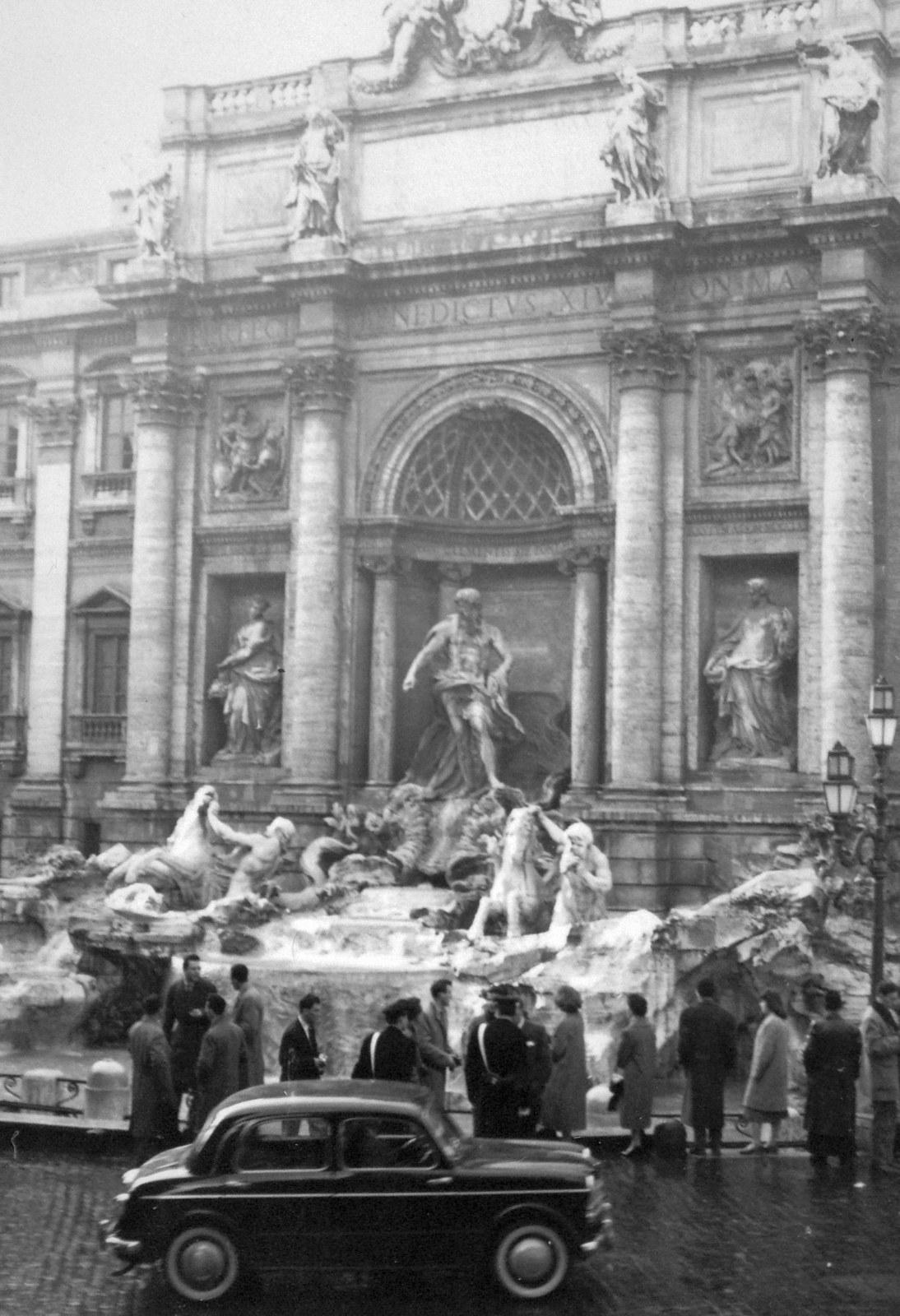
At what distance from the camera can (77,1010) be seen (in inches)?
1046

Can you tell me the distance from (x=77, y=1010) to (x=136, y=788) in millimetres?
6624

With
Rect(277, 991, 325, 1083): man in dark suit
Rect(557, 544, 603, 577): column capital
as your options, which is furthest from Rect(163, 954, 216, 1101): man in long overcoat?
Rect(557, 544, 603, 577): column capital

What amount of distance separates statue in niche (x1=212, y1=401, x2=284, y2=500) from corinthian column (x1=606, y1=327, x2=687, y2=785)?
6.67 meters

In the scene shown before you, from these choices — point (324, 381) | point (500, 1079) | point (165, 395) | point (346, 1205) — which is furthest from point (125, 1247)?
point (165, 395)

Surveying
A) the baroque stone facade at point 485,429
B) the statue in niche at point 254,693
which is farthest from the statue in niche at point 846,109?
the statue in niche at point 254,693

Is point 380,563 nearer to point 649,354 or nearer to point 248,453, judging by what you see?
point 248,453

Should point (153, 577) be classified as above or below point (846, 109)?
below

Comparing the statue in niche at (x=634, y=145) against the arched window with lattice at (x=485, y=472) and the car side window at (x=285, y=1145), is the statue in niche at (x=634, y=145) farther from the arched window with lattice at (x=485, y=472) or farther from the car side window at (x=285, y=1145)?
the car side window at (x=285, y=1145)

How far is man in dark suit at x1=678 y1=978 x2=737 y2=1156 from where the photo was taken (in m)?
17.2

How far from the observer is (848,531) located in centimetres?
2792

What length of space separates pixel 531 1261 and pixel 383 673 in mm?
19581

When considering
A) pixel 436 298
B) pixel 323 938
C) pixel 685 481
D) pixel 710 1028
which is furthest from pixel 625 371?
pixel 710 1028

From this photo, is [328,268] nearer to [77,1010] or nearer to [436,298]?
[436,298]

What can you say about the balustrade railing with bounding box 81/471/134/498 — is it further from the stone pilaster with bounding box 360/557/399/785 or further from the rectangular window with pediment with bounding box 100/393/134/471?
the stone pilaster with bounding box 360/557/399/785
